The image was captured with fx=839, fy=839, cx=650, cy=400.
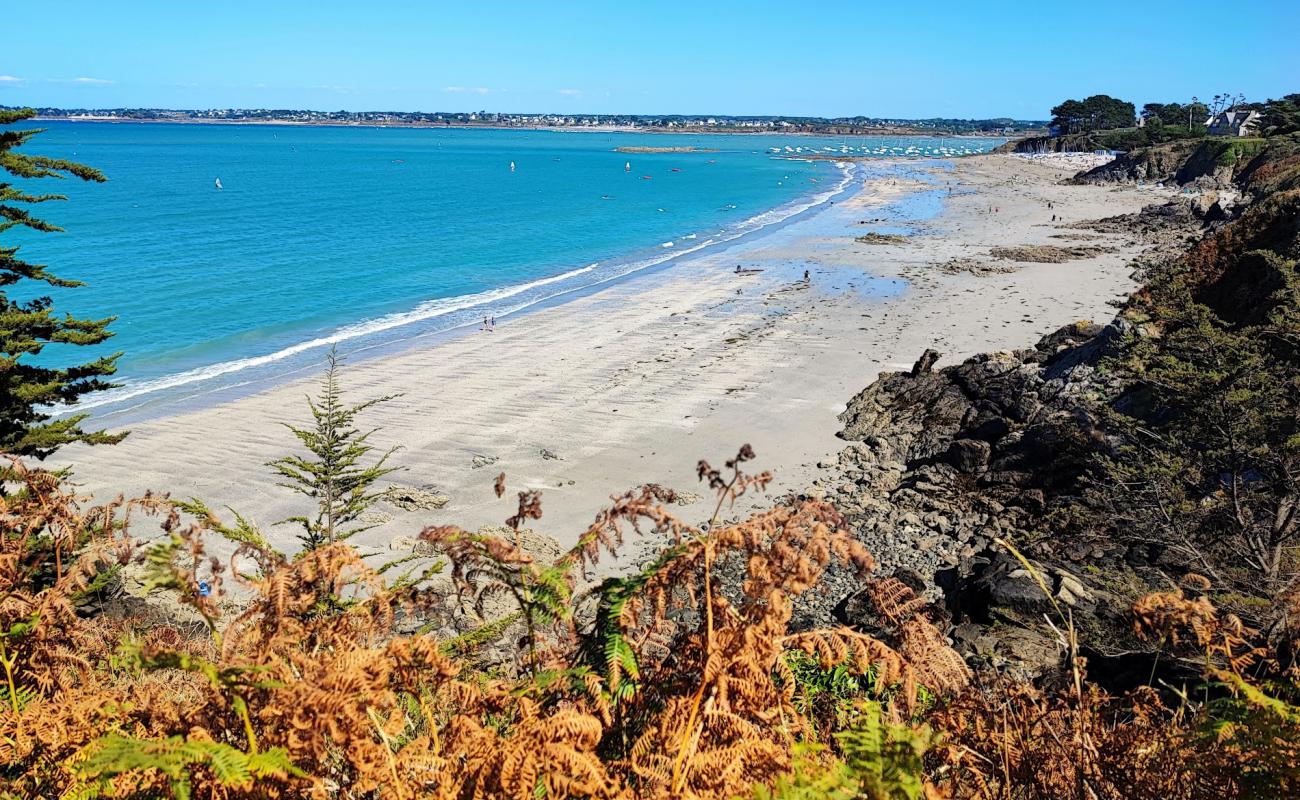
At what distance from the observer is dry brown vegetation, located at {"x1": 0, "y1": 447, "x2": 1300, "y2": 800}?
2639 millimetres

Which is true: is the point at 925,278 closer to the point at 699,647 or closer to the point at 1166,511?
the point at 1166,511

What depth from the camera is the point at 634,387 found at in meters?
26.7

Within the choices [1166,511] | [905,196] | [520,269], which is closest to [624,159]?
[905,196]

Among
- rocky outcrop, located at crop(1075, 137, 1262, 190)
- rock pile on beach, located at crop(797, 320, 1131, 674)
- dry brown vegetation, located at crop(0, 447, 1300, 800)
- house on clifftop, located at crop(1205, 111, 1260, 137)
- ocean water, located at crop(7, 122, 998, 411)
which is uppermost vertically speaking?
house on clifftop, located at crop(1205, 111, 1260, 137)

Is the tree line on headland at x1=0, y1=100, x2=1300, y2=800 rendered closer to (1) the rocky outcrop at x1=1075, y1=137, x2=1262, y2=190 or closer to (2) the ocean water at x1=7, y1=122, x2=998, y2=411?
(2) the ocean water at x1=7, y1=122, x2=998, y2=411

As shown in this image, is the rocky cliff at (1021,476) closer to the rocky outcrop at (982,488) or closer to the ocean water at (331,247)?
the rocky outcrop at (982,488)

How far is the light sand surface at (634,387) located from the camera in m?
19.6

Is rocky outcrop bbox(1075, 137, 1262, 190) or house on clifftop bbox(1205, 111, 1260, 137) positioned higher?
house on clifftop bbox(1205, 111, 1260, 137)

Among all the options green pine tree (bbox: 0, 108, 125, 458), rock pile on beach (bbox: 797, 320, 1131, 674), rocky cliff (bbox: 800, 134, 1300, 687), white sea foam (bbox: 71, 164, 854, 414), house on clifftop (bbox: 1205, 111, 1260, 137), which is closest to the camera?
green pine tree (bbox: 0, 108, 125, 458)

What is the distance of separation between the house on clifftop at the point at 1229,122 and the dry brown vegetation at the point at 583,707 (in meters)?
127

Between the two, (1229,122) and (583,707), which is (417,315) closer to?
(583,707)

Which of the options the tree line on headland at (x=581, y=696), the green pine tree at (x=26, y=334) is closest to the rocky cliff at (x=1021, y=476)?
the tree line on headland at (x=581, y=696)

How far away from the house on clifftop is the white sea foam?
275 ft

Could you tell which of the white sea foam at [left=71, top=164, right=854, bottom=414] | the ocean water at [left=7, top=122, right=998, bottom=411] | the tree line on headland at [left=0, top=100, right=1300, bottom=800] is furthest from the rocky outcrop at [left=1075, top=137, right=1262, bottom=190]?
the tree line on headland at [left=0, top=100, right=1300, bottom=800]
